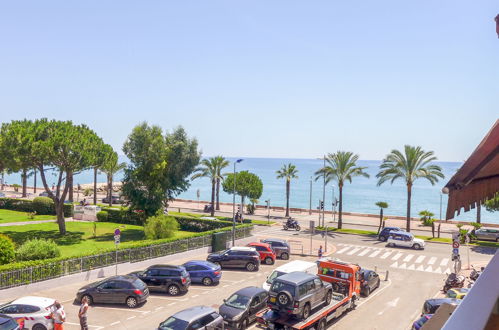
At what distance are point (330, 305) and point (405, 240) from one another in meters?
25.0

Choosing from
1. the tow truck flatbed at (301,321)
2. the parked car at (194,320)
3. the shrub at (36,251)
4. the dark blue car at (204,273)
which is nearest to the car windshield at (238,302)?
the tow truck flatbed at (301,321)

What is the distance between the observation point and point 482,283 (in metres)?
2.86

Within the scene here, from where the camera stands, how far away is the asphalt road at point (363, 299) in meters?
19.3

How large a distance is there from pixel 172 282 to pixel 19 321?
8.06 metres

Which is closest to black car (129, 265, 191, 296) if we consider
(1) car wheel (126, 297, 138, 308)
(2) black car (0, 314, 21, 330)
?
(1) car wheel (126, 297, 138, 308)

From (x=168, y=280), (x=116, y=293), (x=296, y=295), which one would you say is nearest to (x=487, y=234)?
(x=296, y=295)

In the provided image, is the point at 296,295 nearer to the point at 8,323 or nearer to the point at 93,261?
the point at 8,323

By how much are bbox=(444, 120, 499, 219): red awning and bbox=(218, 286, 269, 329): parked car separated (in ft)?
51.7

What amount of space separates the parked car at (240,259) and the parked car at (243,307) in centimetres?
906

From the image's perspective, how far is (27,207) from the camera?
172 feet

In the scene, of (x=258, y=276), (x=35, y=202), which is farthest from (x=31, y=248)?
(x=35, y=202)

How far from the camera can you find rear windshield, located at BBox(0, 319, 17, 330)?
14.7 metres

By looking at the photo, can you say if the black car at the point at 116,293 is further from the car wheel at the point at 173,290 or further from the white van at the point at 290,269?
the white van at the point at 290,269

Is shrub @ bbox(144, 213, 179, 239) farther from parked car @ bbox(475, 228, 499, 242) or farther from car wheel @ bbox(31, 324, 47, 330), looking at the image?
parked car @ bbox(475, 228, 499, 242)
